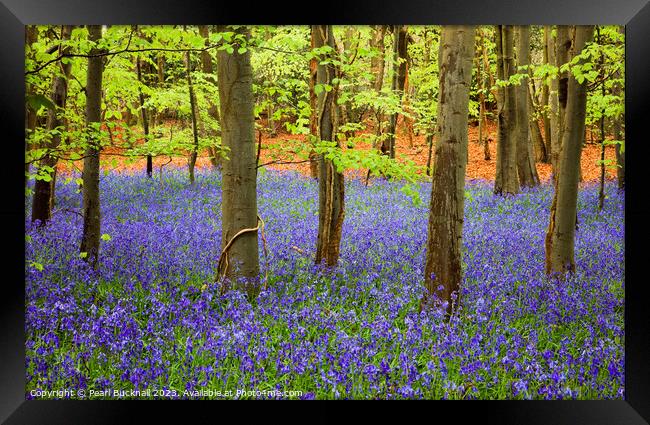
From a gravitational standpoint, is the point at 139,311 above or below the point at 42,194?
below

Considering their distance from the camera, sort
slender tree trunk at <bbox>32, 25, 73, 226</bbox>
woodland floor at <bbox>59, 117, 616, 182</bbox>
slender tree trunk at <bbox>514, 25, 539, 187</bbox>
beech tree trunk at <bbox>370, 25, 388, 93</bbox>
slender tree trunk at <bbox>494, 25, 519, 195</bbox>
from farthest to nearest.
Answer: beech tree trunk at <bbox>370, 25, 388, 93</bbox> → slender tree trunk at <bbox>514, 25, 539, 187</bbox> → slender tree trunk at <bbox>494, 25, 519, 195</bbox> → slender tree trunk at <bbox>32, 25, 73, 226</bbox> → woodland floor at <bbox>59, 117, 616, 182</bbox>

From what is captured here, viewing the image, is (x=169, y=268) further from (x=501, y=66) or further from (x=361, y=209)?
(x=501, y=66)

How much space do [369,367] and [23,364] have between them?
240cm

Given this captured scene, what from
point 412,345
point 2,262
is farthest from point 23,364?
point 412,345

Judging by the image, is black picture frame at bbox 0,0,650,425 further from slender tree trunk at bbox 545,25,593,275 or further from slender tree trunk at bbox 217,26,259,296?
slender tree trunk at bbox 545,25,593,275

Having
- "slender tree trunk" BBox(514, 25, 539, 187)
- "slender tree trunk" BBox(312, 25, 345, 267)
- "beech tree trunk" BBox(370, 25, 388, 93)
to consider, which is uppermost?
"beech tree trunk" BBox(370, 25, 388, 93)

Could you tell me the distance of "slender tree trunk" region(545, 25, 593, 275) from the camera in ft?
18.4

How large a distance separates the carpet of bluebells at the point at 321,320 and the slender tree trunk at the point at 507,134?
371 centimetres

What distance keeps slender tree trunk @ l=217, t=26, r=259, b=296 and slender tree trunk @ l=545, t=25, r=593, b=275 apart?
3439 mm

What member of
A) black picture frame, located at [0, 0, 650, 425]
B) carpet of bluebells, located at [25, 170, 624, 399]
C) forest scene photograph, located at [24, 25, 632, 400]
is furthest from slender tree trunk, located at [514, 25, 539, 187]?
black picture frame, located at [0, 0, 650, 425]

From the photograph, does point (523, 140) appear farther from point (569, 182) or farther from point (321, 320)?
point (321, 320)

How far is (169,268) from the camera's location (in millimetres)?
5586
